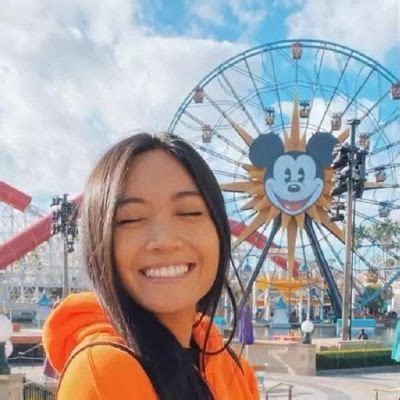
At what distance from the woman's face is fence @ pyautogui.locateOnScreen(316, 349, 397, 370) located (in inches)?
664

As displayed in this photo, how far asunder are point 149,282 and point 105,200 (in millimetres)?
177

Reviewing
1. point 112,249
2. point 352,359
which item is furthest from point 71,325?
point 352,359

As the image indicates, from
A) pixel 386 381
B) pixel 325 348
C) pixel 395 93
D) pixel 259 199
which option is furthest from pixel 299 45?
pixel 386 381

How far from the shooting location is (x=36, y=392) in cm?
885

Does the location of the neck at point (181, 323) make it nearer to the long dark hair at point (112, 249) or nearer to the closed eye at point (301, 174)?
the long dark hair at point (112, 249)

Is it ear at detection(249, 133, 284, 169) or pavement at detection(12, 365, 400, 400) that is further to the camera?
ear at detection(249, 133, 284, 169)

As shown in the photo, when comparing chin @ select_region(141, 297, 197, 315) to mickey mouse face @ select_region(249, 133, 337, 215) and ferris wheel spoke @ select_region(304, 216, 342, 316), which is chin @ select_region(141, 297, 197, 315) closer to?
mickey mouse face @ select_region(249, 133, 337, 215)

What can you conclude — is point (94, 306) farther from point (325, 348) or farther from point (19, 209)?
point (19, 209)

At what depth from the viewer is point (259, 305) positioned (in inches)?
1837

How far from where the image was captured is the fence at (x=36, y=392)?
8.41 metres

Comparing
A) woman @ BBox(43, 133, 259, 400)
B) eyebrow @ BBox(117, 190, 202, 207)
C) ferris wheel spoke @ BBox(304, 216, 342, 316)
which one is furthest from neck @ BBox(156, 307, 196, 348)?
ferris wheel spoke @ BBox(304, 216, 342, 316)

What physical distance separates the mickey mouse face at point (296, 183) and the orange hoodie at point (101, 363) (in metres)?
24.8

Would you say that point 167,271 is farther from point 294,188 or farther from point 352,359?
point 294,188

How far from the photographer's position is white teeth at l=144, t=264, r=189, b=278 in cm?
140
